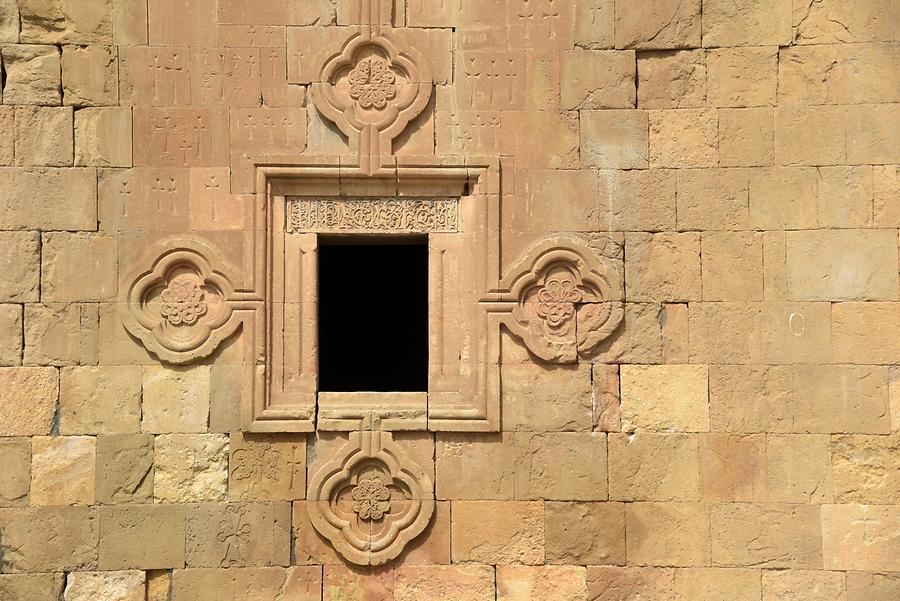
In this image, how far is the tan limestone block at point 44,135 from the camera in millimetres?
5988

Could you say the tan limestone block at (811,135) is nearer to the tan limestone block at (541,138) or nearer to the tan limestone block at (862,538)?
the tan limestone block at (541,138)

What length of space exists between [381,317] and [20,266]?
4728 mm

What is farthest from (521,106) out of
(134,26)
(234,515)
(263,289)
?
(234,515)

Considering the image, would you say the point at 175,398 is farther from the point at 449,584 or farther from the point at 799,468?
the point at 799,468

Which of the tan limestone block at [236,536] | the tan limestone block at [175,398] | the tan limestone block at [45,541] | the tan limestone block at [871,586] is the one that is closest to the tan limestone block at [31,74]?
the tan limestone block at [175,398]

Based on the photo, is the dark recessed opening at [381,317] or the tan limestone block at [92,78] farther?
the dark recessed opening at [381,317]

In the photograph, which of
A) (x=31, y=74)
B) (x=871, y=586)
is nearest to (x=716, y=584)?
(x=871, y=586)

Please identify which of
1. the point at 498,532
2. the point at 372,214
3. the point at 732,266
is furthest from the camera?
the point at 372,214

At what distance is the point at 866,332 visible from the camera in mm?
5922

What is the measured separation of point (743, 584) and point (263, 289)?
3.62 meters

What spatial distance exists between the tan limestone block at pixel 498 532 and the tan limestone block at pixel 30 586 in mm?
2559

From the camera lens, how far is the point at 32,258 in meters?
5.94

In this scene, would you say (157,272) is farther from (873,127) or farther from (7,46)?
(873,127)

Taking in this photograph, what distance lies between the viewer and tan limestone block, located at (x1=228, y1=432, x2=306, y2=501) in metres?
5.89
